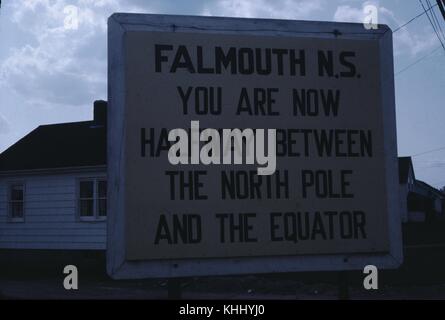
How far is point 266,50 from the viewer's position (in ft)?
11.1

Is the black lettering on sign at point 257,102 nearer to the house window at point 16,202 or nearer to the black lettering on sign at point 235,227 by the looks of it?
the black lettering on sign at point 235,227

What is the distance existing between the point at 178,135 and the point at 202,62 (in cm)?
49

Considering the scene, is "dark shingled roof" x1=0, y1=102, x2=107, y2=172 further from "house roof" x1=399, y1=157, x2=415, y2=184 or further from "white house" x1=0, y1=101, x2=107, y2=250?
"house roof" x1=399, y1=157, x2=415, y2=184

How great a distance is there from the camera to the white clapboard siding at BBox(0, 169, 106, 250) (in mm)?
23859

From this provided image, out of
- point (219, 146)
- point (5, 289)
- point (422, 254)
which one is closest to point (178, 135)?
point (219, 146)

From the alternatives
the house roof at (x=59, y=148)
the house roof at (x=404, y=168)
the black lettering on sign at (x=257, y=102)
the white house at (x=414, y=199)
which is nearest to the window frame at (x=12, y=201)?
the house roof at (x=59, y=148)

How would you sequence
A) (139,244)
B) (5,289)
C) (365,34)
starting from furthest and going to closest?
1. (5,289)
2. (365,34)
3. (139,244)

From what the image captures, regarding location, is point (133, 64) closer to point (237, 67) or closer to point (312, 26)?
point (237, 67)

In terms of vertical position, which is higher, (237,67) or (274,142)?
(237,67)

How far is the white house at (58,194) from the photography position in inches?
940

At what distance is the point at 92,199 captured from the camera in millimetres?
23922

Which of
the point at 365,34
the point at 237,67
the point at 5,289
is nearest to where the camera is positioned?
the point at 237,67

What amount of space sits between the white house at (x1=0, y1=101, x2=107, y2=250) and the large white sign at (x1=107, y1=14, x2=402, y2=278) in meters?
20.2

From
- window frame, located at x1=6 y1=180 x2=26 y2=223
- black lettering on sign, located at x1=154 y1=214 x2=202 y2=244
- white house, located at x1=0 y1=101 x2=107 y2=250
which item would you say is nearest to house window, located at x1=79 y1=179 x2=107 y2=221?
white house, located at x1=0 y1=101 x2=107 y2=250
